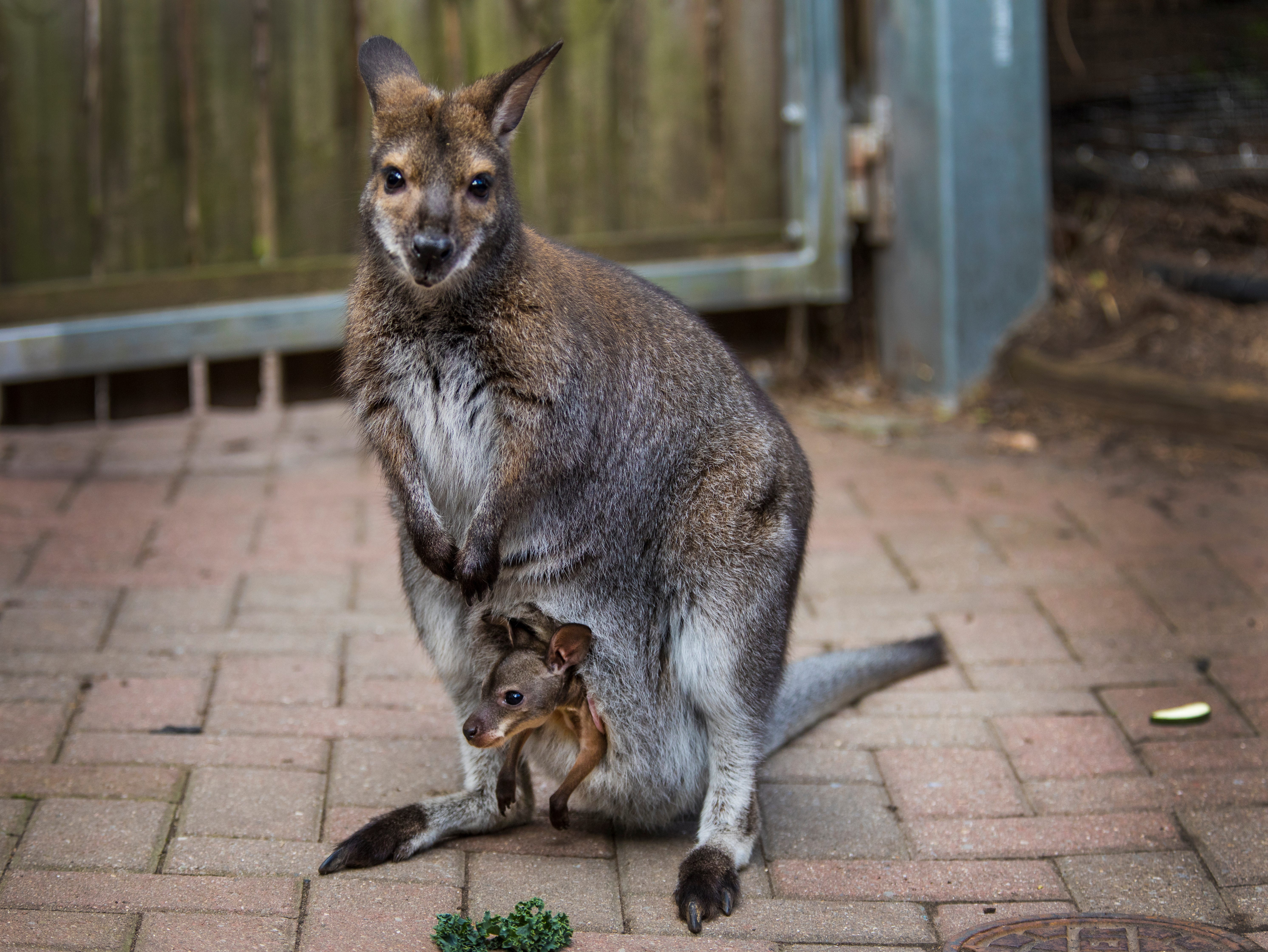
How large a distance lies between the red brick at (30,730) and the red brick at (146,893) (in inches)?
19.8

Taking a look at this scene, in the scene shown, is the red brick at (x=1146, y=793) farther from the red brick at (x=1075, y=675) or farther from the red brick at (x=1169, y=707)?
the red brick at (x=1075, y=675)

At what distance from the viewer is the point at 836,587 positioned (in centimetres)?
410

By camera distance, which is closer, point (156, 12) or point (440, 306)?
point (440, 306)

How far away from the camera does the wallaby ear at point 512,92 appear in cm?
262

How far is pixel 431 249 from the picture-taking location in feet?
7.98

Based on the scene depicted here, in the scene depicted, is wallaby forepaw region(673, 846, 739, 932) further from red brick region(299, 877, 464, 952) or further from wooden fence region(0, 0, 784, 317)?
wooden fence region(0, 0, 784, 317)

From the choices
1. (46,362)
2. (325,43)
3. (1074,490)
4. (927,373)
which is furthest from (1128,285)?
(46,362)

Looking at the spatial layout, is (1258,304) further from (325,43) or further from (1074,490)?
(325,43)

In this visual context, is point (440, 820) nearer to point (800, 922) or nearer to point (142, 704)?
point (800, 922)

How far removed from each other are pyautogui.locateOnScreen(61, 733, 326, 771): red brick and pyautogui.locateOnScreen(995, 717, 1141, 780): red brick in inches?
60.7

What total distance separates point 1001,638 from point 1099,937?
1.38 metres

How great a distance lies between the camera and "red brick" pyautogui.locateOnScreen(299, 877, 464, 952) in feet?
7.72

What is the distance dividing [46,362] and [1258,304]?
4.45 meters

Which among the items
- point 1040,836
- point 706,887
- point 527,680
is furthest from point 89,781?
point 1040,836
